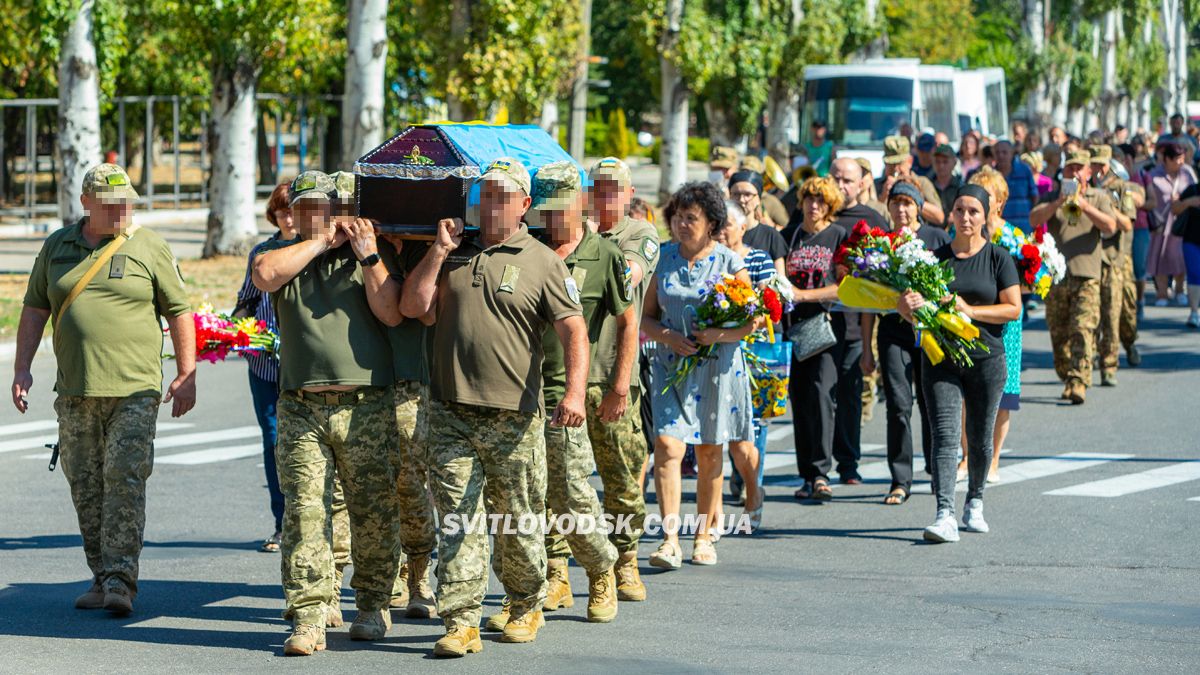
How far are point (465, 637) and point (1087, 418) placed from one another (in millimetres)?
8039

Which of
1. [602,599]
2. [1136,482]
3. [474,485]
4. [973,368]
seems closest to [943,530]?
[973,368]

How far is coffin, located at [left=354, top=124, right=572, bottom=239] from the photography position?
6.87 metres

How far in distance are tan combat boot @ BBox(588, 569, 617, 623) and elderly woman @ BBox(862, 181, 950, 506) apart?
3343 millimetres

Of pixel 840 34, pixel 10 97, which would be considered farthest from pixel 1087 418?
pixel 10 97

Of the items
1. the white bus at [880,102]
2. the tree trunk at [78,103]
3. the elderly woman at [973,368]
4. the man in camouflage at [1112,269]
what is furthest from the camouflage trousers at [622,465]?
the white bus at [880,102]

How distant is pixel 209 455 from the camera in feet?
39.6

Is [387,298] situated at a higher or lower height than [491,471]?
higher

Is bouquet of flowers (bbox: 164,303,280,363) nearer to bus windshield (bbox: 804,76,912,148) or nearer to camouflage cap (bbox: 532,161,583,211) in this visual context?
camouflage cap (bbox: 532,161,583,211)

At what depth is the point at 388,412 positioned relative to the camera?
7.06m

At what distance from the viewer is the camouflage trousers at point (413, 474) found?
7.22m

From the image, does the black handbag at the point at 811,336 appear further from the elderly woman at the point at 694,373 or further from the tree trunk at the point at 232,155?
the tree trunk at the point at 232,155

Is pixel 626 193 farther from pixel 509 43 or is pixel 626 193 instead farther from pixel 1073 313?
pixel 509 43

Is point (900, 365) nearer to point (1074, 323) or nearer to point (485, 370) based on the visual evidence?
point (1074, 323)

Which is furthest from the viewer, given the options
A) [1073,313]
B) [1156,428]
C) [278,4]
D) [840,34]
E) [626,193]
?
[840,34]
